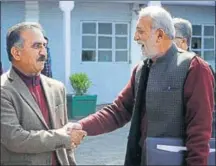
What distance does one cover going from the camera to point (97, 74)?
47.3ft

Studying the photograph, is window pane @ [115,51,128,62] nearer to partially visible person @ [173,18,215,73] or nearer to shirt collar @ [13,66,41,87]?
partially visible person @ [173,18,215,73]

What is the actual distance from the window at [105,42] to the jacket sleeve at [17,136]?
11.4 meters

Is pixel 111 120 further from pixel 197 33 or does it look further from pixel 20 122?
pixel 197 33

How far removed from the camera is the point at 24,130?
2.87 m

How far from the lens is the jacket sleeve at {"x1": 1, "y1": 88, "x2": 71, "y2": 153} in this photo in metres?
2.83

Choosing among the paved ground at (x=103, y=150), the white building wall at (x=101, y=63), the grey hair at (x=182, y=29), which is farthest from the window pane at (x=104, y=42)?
the grey hair at (x=182, y=29)

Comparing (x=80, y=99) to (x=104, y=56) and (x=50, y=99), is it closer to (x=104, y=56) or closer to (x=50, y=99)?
(x=104, y=56)

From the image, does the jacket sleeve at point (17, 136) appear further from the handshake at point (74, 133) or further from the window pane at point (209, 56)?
the window pane at point (209, 56)

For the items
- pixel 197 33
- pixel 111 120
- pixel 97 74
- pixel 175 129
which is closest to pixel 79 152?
pixel 111 120

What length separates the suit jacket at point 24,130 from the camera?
2.84 m

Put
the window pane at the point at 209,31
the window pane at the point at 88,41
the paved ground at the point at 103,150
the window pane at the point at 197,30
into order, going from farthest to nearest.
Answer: the window pane at the point at 209,31 → the window pane at the point at 197,30 → the window pane at the point at 88,41 → the paved ground at the point at 103,150

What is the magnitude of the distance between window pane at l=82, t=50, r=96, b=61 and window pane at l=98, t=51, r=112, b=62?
18cm

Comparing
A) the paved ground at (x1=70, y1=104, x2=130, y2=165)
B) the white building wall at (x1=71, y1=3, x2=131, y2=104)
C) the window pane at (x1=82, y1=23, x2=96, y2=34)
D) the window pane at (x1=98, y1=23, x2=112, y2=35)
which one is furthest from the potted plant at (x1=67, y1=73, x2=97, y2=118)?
the window pane at (x1=98, y1=23, x2=112, y2=35)

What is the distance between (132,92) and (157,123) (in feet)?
1.44
